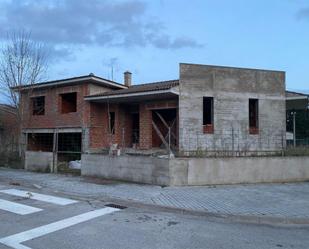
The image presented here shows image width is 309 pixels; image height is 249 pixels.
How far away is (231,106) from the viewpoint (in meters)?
18.6

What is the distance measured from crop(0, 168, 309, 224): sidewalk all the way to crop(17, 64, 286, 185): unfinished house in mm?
1210

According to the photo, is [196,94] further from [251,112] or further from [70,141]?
[70,141]

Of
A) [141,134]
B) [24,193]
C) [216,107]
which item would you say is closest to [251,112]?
[216,107]

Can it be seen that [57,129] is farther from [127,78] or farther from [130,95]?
[127,78]

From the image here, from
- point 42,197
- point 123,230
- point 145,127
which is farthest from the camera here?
point 145,127

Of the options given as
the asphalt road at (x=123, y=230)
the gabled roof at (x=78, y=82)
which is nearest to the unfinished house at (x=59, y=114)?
the gabled roof at (x=78, y=82)

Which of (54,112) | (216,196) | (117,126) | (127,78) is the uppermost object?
(127,78)

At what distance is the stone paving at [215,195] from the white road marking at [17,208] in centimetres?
229

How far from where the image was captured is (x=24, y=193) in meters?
12.1

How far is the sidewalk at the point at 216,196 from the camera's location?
916 cm

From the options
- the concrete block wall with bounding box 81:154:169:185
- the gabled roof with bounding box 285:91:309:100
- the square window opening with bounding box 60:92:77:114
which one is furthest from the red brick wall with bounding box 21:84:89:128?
the gabled roof with bounding box 285:91:309:100

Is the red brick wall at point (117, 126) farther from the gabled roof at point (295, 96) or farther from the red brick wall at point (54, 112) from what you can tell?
the gabled roof at point (295, 96)

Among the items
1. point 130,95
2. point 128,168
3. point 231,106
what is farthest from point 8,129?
point 231,106

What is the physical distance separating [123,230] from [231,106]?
41.3 feet
